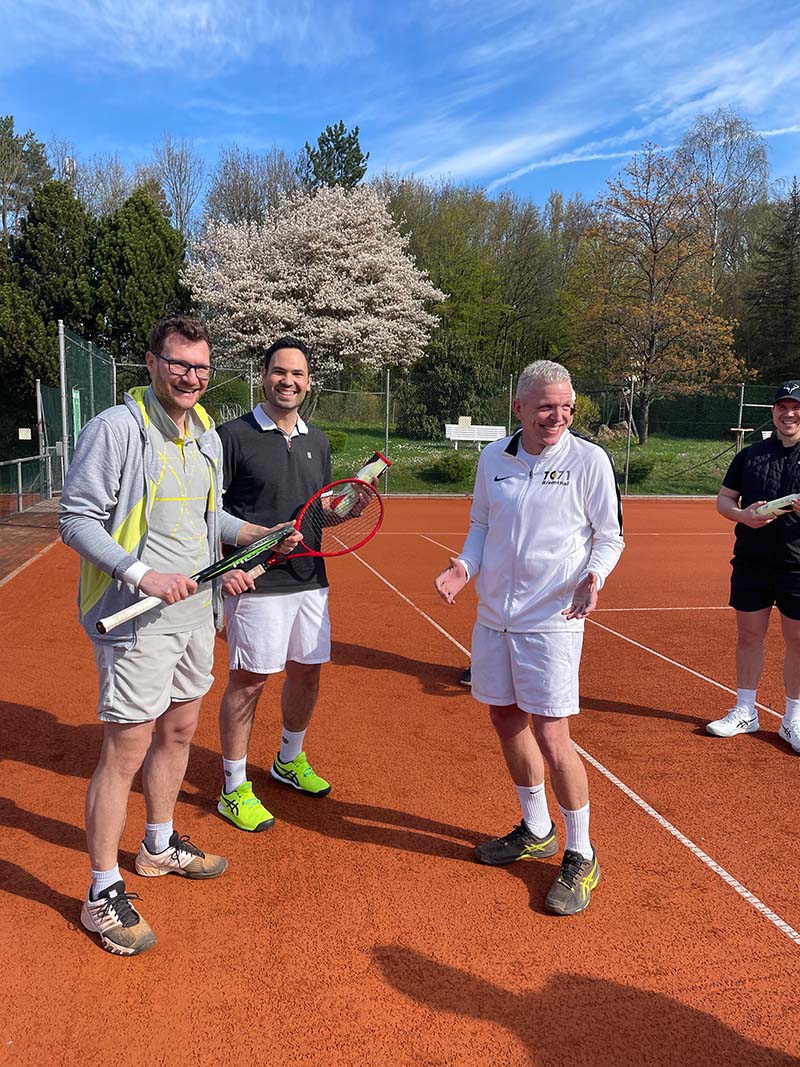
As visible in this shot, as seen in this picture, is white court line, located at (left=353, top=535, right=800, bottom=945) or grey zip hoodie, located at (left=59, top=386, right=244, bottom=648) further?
white court line, located at (left=353, top=535, right=800, bottom=945)

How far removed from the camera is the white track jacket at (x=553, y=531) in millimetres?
2988

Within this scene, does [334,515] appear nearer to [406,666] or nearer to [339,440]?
[406,666]

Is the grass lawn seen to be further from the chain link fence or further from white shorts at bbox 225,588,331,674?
white shorts at bbox 225,588,331,674

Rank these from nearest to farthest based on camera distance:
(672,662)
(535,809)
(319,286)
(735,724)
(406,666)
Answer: (535,809) < (735,724) < (406,666) < (672,662) < (319,286)

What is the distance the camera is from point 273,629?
138 inches

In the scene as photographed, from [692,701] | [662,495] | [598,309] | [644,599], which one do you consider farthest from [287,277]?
[692,701]

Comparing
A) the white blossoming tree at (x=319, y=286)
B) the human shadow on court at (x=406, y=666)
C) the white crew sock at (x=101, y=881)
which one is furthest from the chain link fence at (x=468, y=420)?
the white crew sock at (x=101, y=881)

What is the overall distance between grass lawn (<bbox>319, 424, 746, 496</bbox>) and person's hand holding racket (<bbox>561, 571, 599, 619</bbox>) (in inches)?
679

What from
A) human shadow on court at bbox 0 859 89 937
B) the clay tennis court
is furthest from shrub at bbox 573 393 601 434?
human shadow on court at bbox 0 859 89 937

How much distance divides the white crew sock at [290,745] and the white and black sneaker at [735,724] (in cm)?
260

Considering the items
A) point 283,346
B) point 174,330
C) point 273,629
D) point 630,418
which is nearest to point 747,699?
point 273,629

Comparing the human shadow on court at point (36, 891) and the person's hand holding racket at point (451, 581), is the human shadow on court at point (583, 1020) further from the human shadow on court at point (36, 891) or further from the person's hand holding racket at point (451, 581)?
the person's hand holding racket at point (451, 581)

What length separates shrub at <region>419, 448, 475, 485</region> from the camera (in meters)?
20.9

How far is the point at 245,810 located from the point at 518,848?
1281 mm
